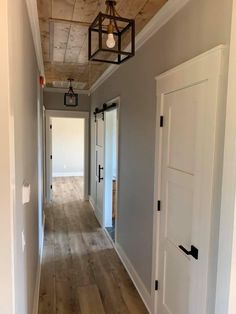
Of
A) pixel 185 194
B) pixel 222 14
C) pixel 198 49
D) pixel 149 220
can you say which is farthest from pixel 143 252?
pixel 222 14

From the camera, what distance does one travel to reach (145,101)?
2568 mm

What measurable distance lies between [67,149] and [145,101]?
746 centimetres

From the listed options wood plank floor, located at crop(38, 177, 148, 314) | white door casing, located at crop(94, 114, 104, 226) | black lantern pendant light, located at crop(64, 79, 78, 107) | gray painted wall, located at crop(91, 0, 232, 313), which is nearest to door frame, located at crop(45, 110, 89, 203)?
black lantern pendant light, located at crop(64, 79, 78, 107)

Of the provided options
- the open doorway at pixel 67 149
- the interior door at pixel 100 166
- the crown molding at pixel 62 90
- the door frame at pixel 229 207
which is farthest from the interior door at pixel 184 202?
the open doorway at pixel 67 149

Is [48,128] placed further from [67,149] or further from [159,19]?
[159,19]

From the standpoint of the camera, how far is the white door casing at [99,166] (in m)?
4.67

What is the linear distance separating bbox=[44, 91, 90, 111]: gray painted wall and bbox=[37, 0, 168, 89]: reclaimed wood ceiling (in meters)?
1.67

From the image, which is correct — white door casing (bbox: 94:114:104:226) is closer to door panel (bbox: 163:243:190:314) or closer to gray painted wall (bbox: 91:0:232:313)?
gray painted wall (bbox: 91:0:232:313)

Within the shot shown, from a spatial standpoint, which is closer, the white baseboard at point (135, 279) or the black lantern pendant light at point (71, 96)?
the white baseboard at point (135, 279)

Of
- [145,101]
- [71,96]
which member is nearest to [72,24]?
[145,101]

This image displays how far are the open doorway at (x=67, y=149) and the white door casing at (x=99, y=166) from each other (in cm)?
431

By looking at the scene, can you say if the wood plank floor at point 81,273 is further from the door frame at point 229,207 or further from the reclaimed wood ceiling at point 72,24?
the reclaimed wood ceiling at point 72,24

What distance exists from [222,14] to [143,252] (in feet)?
7.21

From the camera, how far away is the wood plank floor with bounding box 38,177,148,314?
2.55 meters
